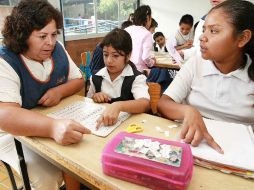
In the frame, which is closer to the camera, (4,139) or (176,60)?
(4,139)

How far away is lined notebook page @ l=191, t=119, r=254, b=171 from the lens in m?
0.69

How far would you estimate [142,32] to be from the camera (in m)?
2.79

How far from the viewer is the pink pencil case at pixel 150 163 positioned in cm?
58

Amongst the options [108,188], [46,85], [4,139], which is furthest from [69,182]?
[108,188]

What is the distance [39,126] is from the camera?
87 centimetres

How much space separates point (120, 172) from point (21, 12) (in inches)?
36.8

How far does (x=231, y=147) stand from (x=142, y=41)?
2185mm

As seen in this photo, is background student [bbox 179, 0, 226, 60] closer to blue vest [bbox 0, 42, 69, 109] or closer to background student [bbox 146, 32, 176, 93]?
background student [bbox 146, 32, 176, 93]

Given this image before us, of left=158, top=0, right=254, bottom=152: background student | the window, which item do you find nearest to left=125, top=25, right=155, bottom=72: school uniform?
left=158, top=0, right=254, bottom=152: background student

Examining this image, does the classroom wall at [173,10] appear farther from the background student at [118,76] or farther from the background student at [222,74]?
the background student at [222,74]

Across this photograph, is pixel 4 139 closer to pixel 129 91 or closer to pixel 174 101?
pixel 129 91

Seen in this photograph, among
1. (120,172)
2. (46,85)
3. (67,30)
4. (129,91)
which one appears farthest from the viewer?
(67,30)

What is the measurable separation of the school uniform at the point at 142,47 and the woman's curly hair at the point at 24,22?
1.72 meters

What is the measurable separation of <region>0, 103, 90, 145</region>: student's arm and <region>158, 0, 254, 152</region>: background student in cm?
45
